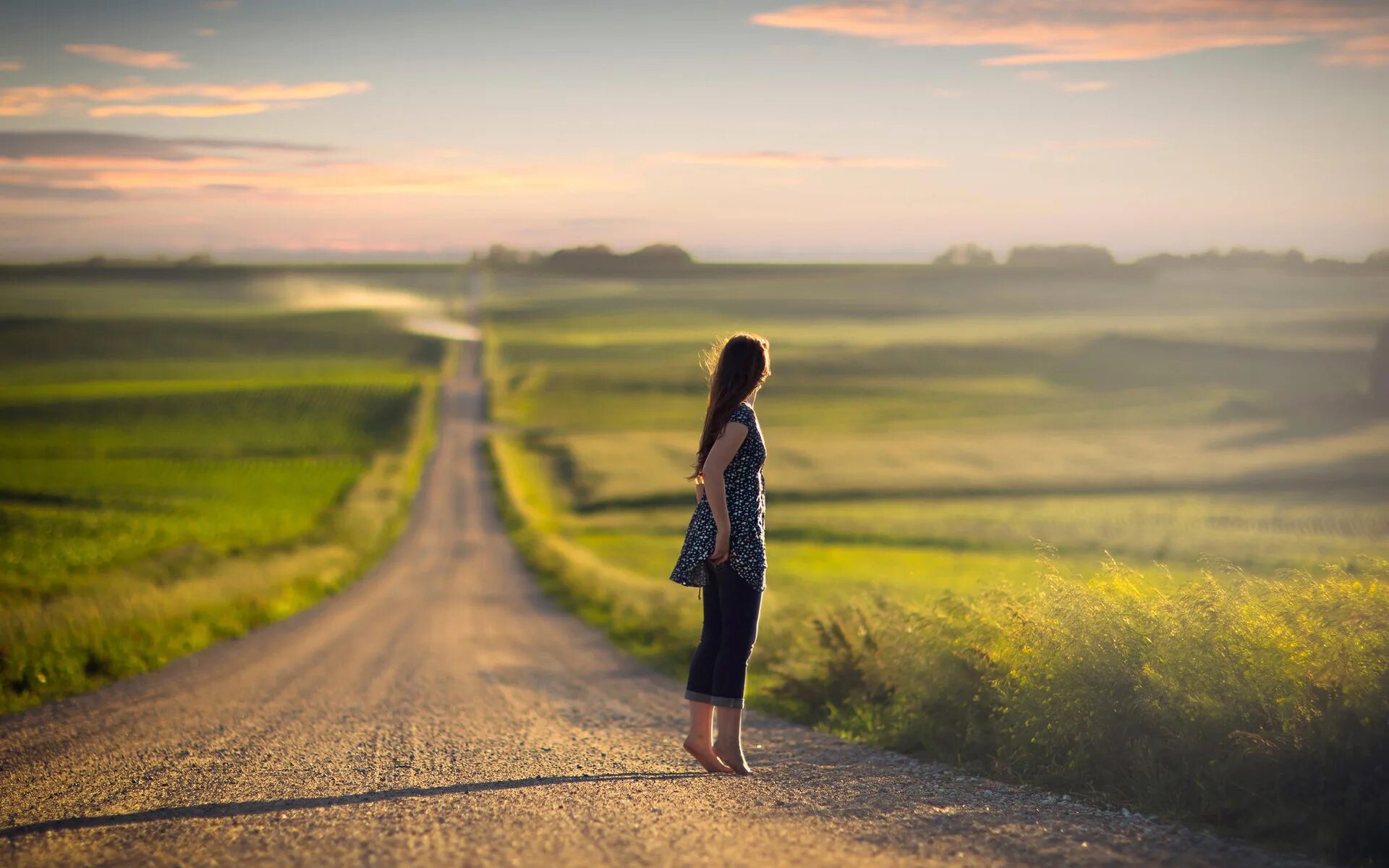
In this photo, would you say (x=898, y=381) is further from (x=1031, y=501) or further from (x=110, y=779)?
(x=110, y=779)

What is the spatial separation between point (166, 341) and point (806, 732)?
122334 mm

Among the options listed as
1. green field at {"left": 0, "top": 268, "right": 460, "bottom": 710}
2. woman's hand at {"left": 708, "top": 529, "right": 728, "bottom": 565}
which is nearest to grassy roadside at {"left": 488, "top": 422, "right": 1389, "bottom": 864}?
woman's hand at {"left": 708, "top": 529, "right": 728, "bottom": 565}

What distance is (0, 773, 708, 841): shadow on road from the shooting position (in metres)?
5.38

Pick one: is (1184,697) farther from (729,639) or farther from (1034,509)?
(1034,509)

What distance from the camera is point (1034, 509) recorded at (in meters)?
38.9

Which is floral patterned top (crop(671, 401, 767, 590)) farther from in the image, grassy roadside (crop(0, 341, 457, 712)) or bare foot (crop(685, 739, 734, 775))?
grassy roadside (crop(0, 341, 457, 712))

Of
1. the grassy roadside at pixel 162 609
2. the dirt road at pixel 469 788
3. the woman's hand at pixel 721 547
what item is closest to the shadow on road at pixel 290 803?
the dirt road at pixel 469 788

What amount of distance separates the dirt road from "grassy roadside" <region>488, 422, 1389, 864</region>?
1.19 ft

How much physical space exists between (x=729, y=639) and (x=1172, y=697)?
8.00ft

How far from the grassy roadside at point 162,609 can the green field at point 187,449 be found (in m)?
0.04

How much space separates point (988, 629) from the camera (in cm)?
727

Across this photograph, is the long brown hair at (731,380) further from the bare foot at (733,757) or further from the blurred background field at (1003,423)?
the blurred background field at (1003,423)

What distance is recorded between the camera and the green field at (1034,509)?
5578 millimetres

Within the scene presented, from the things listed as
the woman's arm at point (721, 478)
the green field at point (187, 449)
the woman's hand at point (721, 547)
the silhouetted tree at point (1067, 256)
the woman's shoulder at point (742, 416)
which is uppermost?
the silhouetted tree at point (1067, 256)
